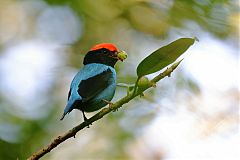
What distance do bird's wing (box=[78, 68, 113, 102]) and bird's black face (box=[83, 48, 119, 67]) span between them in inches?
9.1

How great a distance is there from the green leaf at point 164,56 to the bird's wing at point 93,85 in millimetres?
494

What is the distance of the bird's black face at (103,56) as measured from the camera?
2.14m

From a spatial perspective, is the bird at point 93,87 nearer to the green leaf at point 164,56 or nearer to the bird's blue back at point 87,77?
the bird's blue back at point 87,77

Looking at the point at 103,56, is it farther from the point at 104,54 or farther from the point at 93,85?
the point at 93,85

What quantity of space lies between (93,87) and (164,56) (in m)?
0.61

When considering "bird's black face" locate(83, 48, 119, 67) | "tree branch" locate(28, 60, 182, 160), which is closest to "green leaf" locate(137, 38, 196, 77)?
"tree branch" locate(28, 60, 182, 160)

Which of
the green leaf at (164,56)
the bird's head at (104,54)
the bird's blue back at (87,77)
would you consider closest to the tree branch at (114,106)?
the green leaf at (164,56)

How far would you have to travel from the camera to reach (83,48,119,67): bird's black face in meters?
2.14

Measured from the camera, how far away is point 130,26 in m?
3.88

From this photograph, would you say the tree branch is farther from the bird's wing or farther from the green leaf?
the bird's wing

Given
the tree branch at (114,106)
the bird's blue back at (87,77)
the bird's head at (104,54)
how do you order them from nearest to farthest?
the tree branch at (114,106)
the bird's blue back at (87,77)
the bird's head at (104,54)

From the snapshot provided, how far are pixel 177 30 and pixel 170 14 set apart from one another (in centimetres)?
14

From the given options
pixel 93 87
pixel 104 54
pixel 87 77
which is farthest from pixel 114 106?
pixel 104 54

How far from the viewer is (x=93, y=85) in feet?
5.78
